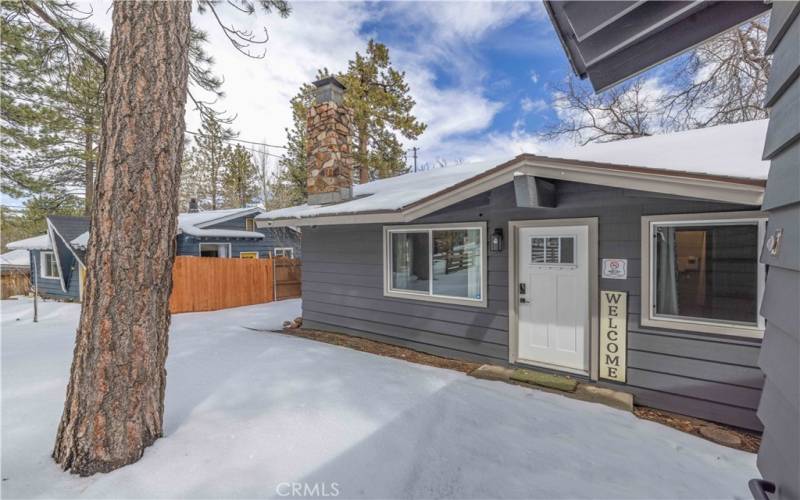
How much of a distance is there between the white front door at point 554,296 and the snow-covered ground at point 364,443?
616 mm

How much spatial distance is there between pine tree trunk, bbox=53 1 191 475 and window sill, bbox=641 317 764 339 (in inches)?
163

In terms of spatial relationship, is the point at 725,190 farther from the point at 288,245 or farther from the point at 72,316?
the point at 288,245

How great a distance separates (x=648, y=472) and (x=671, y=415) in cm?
135

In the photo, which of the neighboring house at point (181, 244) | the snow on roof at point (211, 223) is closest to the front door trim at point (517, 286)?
the neighboring house at point (181, 244)

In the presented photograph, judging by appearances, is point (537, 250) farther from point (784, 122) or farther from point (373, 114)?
point (373, 114)

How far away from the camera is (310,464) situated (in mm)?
2113

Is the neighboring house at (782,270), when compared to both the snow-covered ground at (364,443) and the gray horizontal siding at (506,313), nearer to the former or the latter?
the snow-covered ground at (364,443)

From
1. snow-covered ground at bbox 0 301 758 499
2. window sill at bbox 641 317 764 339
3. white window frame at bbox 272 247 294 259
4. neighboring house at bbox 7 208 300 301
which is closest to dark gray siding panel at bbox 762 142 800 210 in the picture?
snow-covered ground at bbox 0 301 758 499

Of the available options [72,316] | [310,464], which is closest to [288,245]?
[72,316]

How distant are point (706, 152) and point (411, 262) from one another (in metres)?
3.51

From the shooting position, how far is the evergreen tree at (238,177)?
1784 cm

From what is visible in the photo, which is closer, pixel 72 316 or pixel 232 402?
pixel 232 402

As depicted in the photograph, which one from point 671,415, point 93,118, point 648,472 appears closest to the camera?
point 648,472

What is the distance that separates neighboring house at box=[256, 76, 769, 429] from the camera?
9.85 feet
